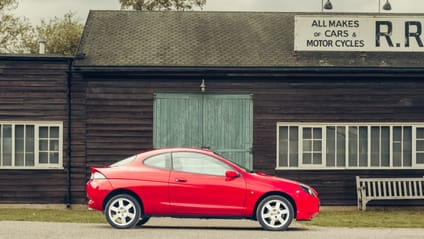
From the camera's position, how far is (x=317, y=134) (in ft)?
90.2

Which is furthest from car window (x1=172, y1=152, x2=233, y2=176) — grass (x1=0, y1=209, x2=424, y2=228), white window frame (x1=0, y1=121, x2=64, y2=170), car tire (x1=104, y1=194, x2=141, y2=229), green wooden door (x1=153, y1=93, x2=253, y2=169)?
white window frame (x1=0, y1=121, x2=64, y2=170)

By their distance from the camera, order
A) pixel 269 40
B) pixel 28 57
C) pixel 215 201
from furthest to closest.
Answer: pixel 269 40, pixel 28 57, pixel 215 201

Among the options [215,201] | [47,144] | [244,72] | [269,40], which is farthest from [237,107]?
[215,201]

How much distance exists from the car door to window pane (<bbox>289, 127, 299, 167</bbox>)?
345 inches

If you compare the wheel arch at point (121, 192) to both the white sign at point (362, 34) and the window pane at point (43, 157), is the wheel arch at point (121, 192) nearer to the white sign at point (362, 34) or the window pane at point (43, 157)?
the window pane at point (43, 157)

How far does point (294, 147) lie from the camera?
2744 cm

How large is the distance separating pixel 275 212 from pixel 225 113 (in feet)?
28.7

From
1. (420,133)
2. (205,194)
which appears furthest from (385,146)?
(205,194)

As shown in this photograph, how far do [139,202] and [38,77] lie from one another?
950 cm

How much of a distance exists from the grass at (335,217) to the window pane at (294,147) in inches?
68.6

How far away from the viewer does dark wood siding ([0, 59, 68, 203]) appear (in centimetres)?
2720

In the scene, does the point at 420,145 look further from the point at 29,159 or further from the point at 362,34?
the point at 29,159

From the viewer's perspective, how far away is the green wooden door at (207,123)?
27.0 meters

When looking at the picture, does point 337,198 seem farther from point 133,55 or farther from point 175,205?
point 175,205
